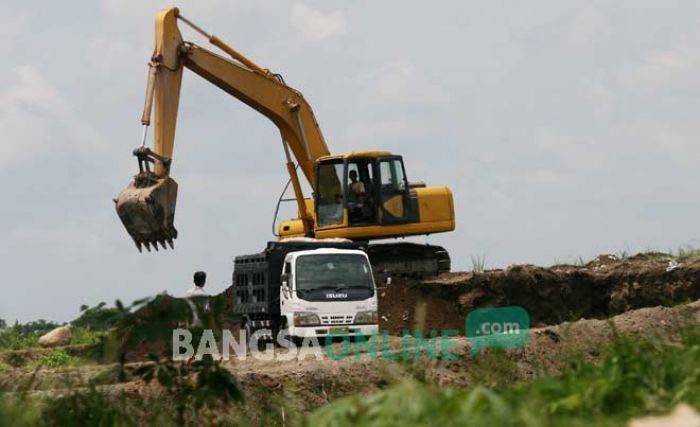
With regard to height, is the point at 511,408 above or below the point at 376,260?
below

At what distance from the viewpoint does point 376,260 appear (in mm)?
27797

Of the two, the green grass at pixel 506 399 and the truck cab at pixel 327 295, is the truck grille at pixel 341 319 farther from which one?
the green grass at pixel 506 399

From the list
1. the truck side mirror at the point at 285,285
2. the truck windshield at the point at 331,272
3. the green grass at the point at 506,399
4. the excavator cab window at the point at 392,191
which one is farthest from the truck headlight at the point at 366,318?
the green grass at the point at 506,399

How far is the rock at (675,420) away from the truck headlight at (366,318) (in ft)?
45.2

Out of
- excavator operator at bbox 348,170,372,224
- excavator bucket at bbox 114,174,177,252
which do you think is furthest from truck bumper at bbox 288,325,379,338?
excavator operator at bbox 348,170,372,224

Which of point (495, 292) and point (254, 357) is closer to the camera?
point (254, 357)

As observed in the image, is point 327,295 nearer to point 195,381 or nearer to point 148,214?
point 148,214

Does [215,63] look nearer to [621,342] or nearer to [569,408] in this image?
[621,342]

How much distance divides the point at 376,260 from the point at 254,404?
13.8 m

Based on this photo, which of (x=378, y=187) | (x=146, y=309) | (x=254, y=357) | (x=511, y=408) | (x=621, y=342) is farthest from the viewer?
(x=378, y=187)

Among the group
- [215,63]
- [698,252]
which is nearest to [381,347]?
[215,63]

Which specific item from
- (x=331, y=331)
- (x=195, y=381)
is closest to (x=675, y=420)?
(x=195, y=381)

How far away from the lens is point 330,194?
26.5 m

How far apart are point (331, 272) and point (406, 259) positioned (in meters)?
7.99
